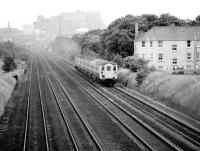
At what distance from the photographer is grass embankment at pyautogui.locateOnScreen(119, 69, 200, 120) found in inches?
826

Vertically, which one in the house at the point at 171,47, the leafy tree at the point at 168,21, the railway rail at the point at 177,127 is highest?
the leafy tree at the point at 168,21

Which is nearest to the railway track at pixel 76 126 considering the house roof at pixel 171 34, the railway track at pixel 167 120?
the railway track at pixel 167 120

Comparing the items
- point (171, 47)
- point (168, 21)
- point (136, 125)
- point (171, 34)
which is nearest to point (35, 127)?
point (136, 125)

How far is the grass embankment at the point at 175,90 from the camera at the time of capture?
68.8 feet

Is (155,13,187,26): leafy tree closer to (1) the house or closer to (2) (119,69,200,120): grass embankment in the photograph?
(1) the house

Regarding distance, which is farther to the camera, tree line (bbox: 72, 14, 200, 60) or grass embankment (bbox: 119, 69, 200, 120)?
tree line (bbox: 72, 14, 200, 60)

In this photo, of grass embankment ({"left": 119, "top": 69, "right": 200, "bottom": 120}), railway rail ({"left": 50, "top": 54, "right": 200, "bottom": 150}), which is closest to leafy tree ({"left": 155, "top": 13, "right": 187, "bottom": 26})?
grass embankment ({"left": 119, "top": 69, "right": 200, "bottom": 120})

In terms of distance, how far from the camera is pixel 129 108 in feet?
73.8

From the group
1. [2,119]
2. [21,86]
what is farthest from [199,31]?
[2,119]

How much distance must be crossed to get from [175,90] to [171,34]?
98.0 feet

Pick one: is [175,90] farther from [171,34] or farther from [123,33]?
[171,34]

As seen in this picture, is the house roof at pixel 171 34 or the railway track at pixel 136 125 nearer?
the railway track at pixel 136 125

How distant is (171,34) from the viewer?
52438 mm

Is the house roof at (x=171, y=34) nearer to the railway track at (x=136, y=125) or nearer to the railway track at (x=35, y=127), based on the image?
the railway track at (x=136, y=125)
